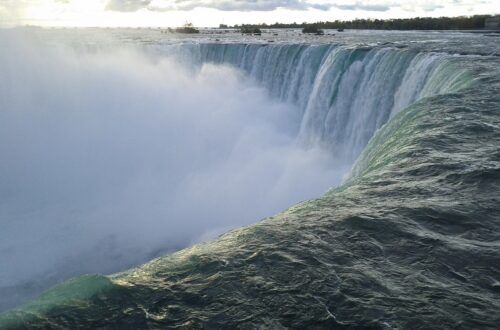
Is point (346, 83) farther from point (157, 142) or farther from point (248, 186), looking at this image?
point (157, 142)

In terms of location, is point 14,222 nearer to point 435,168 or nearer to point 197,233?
point 197,233

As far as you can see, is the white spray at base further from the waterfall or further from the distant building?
the distant building

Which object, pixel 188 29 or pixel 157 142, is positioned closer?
pixel 157 142

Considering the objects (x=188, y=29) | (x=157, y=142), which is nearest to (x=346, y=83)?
(x=157, y=142)

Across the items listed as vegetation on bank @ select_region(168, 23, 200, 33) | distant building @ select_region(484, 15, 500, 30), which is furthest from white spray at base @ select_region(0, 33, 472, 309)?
vegetation on bank @ select_region(168, 23, 200, 33)

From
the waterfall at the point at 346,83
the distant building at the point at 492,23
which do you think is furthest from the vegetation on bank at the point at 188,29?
the waterfall at the point at 346,83

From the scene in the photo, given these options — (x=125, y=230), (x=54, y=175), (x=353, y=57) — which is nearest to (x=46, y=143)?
(x=54, y=175)

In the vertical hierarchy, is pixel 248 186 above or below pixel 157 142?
below
